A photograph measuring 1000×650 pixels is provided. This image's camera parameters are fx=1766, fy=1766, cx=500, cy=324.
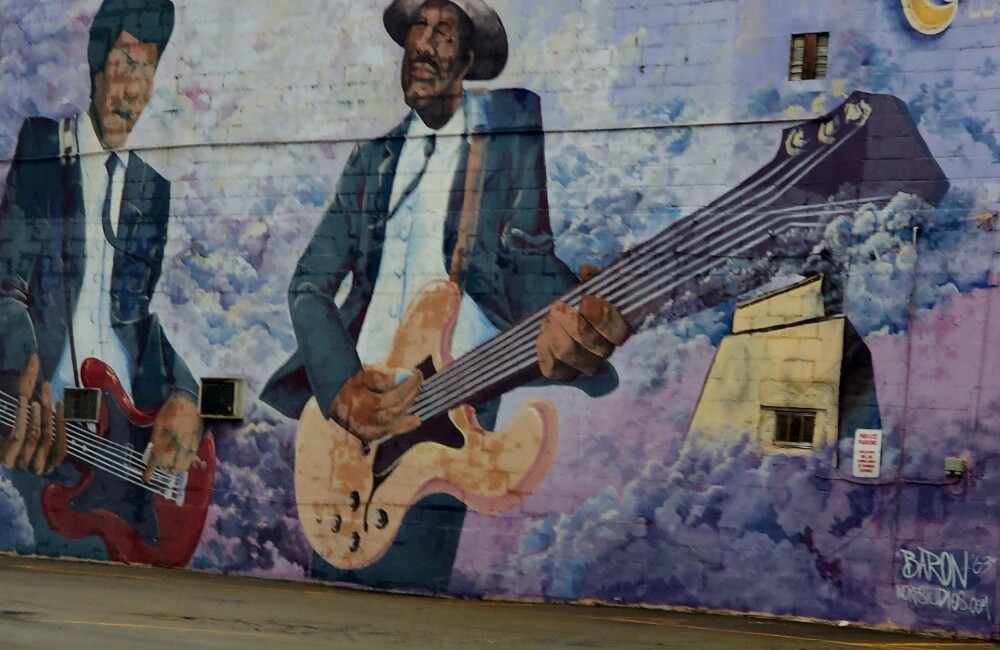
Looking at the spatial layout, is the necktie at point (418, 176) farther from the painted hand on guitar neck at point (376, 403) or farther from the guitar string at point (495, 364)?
the guitar string at point (495, 364)

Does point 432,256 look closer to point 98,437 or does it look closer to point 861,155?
point 861,155

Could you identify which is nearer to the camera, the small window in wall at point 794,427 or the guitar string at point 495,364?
the small window in wall at point 794,427

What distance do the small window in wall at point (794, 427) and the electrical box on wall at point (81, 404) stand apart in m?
8.69

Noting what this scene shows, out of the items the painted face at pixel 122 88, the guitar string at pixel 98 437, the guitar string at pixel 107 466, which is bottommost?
the guitar string at pixel 107 466

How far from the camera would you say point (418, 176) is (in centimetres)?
1892

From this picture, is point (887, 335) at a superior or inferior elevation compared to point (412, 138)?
inferior

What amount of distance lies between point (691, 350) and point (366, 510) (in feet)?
13.5

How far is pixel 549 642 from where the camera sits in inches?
552

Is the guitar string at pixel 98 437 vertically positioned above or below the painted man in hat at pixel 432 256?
below

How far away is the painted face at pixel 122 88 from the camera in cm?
2092

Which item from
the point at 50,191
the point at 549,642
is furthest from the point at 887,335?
the point at 50,191

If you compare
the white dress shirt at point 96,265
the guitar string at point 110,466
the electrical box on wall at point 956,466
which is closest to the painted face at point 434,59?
the white dress shirt at point 96,265

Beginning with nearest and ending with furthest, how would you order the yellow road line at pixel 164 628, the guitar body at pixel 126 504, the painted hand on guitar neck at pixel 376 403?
1. the yellow road line at pixel 164 628
2. the painted hand on guitar neck at pixel 376 403
3. the guitar body at pixel 126 504

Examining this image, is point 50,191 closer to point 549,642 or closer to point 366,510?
point 366,510
